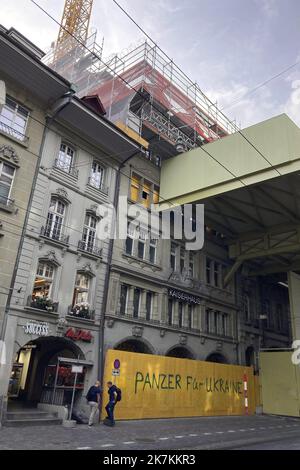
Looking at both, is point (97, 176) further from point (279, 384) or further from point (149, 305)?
point (279, 384)

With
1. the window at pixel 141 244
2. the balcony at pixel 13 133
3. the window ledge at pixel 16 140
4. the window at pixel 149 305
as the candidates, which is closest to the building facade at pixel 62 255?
the window ledge at pixel 16 140

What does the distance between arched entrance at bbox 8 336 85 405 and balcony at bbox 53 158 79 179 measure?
351 inches

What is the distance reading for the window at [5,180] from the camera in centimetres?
1823

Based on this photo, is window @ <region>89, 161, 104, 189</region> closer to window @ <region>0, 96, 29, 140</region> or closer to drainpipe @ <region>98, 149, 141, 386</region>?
drainpipe @ <region>98, 149, 141, 386</region>

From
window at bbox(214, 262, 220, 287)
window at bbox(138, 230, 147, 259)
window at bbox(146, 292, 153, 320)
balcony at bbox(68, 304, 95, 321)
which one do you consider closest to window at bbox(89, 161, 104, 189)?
window at bbox(138, 230, 147, 259)

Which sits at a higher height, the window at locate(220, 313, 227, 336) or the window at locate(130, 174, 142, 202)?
the window at locate(130, 174, 142, 202)

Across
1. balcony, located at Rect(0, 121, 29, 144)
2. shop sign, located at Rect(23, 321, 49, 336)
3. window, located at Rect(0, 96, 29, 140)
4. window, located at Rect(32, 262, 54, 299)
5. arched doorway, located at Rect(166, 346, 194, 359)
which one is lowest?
shop sign, located at Rect(23, 321, 49, 336)

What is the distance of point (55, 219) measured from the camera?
20.5m

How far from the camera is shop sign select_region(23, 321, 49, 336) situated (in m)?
17.5

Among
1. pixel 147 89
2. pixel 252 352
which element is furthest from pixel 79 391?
pixel 147 89

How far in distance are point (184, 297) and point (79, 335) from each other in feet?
32.1

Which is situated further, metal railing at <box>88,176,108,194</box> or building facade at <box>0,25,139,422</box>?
metal railing at <box>88,176,108,194</box>
